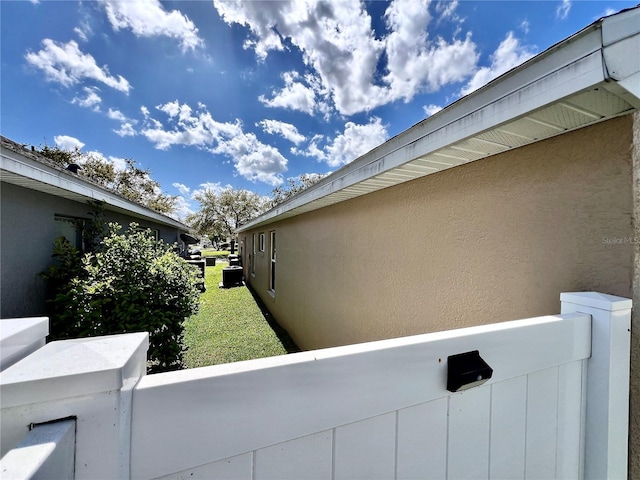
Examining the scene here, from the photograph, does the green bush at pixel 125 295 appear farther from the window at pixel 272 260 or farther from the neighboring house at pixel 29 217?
the window at pixel 272 260

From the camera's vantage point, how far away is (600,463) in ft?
4.10

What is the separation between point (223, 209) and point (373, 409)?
135 feet

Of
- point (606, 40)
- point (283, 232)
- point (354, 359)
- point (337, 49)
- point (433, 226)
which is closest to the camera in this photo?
point (354, 359)

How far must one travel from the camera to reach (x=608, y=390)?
4.12ft

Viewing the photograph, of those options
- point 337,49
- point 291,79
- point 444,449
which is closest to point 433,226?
point 444,449

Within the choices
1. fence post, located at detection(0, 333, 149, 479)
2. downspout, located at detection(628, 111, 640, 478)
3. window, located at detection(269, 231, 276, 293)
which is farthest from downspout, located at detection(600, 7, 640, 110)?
window, located at detection(269, 231, 276, 293)

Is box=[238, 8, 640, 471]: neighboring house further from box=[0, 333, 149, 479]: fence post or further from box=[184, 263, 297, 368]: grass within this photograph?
box=[184, 263, 297, 368]: grass

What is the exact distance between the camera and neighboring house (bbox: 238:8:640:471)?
3.95 feet

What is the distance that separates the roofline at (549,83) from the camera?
1.00 metres

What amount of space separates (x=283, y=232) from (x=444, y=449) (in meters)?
8.06

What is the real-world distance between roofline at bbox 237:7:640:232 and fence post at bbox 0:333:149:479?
1933 mm

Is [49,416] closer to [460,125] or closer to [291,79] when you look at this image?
[460,125]

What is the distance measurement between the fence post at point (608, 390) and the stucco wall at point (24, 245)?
5887mm

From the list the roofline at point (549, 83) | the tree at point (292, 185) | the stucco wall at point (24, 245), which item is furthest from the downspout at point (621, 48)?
the tree at point (292, 185)
